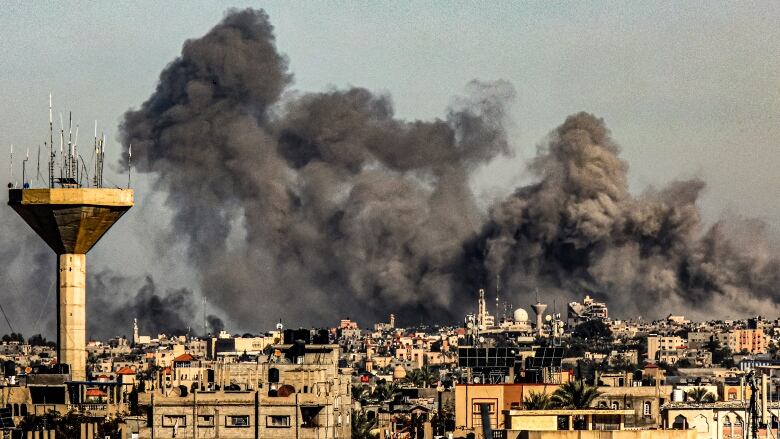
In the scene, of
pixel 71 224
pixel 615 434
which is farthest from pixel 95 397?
pixel 615 434

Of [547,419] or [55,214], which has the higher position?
[55,214]

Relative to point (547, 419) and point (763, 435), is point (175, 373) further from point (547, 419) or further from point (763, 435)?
point (547, 419)

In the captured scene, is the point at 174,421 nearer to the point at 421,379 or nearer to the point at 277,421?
the point at 277,421

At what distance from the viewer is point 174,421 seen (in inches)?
2325

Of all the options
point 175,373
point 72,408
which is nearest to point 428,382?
point 175,373

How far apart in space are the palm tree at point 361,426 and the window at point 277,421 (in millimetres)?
10292

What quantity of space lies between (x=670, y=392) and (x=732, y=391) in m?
21.0

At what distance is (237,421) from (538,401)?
36.7 feet

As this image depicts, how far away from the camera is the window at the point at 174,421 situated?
5897 cm

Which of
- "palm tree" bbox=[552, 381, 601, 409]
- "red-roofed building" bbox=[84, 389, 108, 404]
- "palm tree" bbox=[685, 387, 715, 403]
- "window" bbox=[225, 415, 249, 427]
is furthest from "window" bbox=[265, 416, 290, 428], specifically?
"red-roofed building" bbox=[84, 389, 108, 404]

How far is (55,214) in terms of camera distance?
105 meters

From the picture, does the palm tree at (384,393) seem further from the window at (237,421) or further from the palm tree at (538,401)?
the window at (237,421)

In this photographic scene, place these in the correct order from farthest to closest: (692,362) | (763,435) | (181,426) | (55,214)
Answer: (692,362) → (55,214) → (763,435) → (181,426)

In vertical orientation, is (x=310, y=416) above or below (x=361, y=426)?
below
